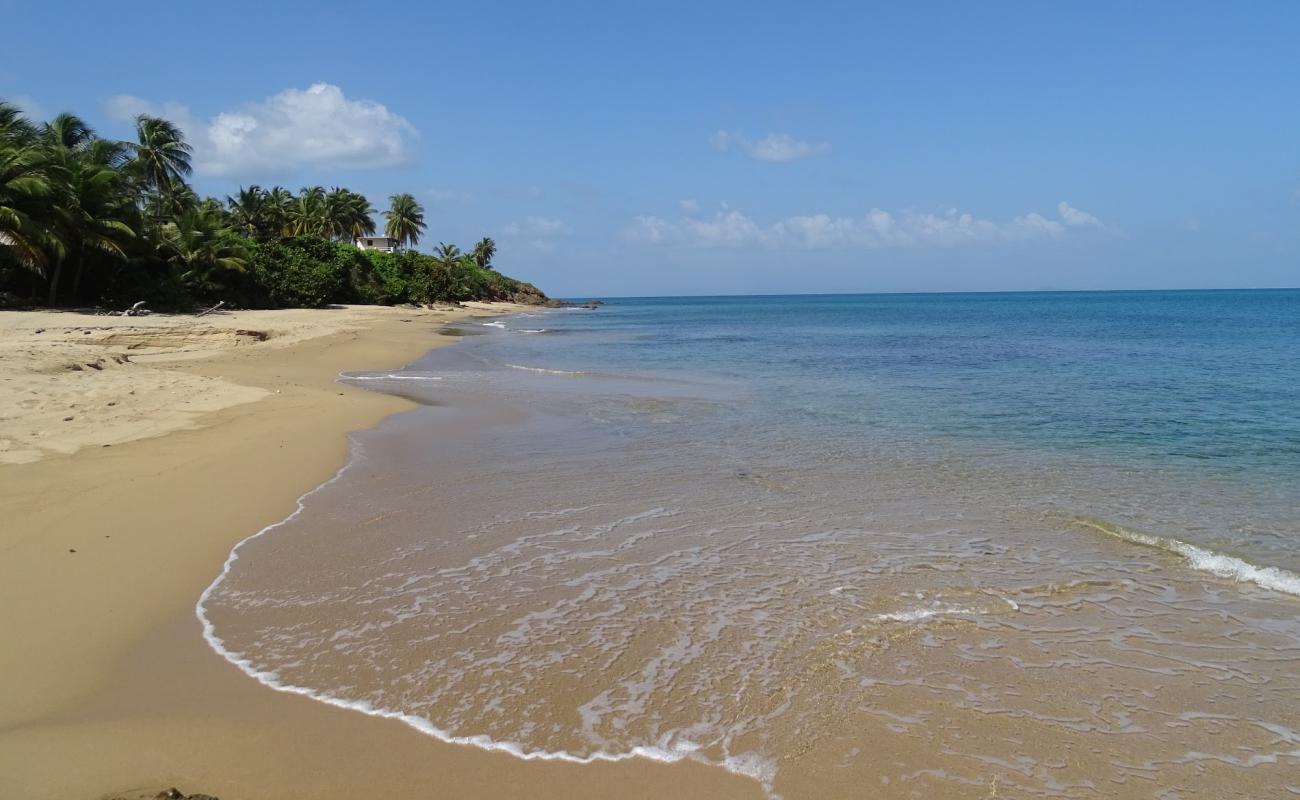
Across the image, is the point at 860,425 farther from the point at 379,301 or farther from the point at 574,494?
the point at 379,301

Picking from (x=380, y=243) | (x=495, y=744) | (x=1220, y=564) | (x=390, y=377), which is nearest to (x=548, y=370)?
(x=390, y=377)

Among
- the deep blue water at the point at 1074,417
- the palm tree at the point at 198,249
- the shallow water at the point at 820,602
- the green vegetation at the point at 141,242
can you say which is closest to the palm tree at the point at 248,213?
the green vegetation at the point at 141,242

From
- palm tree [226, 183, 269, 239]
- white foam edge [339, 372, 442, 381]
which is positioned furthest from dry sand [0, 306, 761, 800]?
palm tree [226, 183, 269, 239]

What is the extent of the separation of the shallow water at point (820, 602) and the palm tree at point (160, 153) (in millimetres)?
44900

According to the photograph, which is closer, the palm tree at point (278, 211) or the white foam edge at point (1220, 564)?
the white foam edge at point (1220, 564)

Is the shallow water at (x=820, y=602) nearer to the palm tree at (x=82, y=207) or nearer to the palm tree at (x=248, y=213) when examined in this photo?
the palm tree at (x=82, y=207)

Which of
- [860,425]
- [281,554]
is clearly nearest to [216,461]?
[281,554]

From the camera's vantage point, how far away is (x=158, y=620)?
4.72 meters

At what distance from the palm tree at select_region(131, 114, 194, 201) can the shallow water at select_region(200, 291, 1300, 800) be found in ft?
147

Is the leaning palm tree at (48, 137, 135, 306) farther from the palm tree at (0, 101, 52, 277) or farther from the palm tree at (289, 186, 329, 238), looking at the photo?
the palm tree at (289, 186, 329, 238)

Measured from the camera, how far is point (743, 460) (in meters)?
9.79

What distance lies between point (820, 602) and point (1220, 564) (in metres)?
3.44

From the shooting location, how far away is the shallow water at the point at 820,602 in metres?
3.57

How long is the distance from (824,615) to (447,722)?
8.17ft
